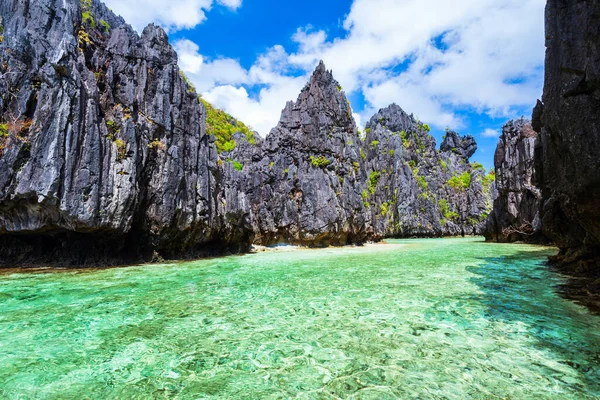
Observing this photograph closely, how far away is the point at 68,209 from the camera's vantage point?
587 inches

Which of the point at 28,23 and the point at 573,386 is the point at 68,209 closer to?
the point at 28,23

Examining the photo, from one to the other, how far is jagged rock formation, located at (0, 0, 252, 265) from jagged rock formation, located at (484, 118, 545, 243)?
37756 mm

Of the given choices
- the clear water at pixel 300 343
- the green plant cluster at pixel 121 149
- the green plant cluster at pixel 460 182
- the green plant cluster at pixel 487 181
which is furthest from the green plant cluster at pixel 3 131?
the green plant cluster at pixel 487 181

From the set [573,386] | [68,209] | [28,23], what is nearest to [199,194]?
[68,209]

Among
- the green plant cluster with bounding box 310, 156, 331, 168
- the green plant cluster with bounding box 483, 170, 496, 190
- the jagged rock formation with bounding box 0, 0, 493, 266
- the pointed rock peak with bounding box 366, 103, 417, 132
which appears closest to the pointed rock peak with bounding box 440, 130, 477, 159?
the green plant cluster with bounding box 483, 170, 496, 190

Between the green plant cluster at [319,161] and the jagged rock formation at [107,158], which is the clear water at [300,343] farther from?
the green plant cluster at [319,161]

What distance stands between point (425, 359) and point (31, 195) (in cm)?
1833

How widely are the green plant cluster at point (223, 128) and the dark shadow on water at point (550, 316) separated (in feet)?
118

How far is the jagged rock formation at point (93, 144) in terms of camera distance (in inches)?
595

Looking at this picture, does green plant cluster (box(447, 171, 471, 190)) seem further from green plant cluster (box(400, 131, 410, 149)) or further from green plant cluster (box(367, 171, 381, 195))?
green plant cluster (box(367, 171, 381, 195))

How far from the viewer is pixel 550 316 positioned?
6996 millimetres

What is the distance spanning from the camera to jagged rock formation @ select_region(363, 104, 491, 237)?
74062 mm

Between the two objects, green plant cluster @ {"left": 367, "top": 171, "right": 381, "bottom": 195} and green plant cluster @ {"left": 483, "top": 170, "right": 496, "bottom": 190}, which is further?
green plant cluster @ {"left": 367, "top": 171, "right": 381, "bottom": 195}

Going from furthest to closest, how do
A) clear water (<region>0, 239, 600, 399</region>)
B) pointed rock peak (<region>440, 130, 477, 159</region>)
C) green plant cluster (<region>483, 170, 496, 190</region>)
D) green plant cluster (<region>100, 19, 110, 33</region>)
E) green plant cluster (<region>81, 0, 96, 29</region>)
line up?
pointed rock peak (<region>440, 130, 477, 159</region>), green plant cluster (<region>483, 170, 496, 190</region>), green plant cluster (<region>100, 19, 110, 33</region>), green plant cluster (<region>81, 0, 96, 29</region>), clear water (<region>0, 239, 600, 399</region>)
